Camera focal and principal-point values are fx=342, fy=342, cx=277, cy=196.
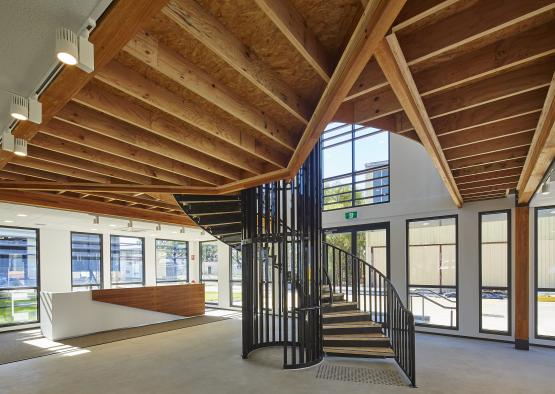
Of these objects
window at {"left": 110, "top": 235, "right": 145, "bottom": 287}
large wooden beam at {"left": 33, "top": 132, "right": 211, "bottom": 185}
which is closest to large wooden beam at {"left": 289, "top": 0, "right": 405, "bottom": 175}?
large wooden beam at {"left": 33, "top": 132, "right": 211, "bottom": 185}

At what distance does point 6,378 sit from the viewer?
15.9 feet

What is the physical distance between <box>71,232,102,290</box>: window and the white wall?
7337 millimetres

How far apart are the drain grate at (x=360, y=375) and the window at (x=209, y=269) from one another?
313 inches

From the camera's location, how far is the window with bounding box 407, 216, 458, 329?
7.20 m

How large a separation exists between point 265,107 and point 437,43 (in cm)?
168

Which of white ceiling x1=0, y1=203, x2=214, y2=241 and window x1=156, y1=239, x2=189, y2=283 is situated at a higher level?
white ceiling x1=0, y1=203, x2=214, y2=241

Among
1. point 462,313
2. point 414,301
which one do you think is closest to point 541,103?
point 462,313

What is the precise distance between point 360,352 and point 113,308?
608 centimetres

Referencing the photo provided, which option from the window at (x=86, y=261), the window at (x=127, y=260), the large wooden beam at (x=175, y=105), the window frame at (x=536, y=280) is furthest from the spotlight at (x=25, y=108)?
the window at (x=127, y=260)

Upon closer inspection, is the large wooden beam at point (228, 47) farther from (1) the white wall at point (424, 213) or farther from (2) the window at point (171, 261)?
(2) the window at point (171, 261)

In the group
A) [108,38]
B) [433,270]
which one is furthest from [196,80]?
[433,270]

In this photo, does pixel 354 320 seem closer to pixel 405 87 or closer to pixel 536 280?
pixel 536 280

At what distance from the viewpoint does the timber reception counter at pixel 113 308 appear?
7.42 meters

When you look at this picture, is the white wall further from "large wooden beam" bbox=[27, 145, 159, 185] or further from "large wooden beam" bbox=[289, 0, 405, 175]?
"large wooden beam" bbox=[27, 145, 159, 185]
